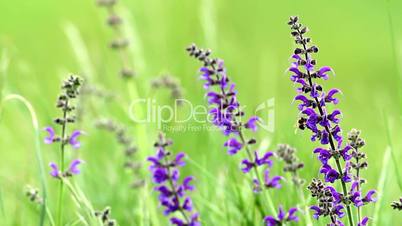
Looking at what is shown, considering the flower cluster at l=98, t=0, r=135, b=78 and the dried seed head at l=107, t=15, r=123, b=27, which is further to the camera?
the dried seed head at l=107, t=15, r=123, b=27

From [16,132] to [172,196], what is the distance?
3.85m

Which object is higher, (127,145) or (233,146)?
(127,145)

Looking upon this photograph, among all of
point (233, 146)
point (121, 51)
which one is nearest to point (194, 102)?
point (121, 51)

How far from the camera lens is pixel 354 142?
2152 millimetres

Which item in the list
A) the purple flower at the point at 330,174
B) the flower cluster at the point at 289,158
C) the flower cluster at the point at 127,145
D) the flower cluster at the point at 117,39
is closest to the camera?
the purple flower at the point at 330,174

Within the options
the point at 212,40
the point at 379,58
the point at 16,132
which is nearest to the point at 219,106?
the point at 212,40

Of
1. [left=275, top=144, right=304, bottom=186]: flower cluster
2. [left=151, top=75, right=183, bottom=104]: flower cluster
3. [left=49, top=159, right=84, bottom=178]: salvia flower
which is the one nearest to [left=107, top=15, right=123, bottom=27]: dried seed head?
[left=151, top=75, right=183, bottom=104]: flower cluster

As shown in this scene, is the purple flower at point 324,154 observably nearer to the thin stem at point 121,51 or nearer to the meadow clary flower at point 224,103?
the meadow clary flower at point 224,103

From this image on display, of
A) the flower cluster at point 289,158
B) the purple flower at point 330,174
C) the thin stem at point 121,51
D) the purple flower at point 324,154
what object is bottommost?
the purple flower at point 330,174

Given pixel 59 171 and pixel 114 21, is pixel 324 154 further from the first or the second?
pixel 114 21

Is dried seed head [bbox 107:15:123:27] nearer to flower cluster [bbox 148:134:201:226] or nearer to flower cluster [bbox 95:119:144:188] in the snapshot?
flower cluster [bbox 95:119:144:188]

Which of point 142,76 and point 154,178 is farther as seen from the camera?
point 142,76

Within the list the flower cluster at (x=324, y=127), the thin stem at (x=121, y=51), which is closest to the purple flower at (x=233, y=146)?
the flower cluster at (x=324, y=127)

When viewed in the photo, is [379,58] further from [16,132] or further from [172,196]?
[172,196]
